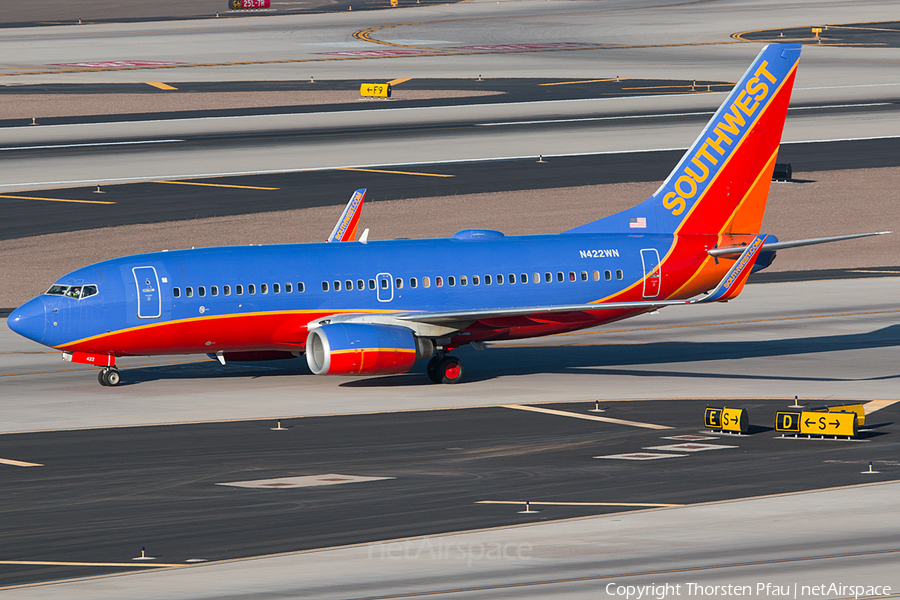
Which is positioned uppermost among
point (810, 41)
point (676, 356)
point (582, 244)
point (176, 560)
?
point (810, 41)

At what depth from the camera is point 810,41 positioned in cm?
16112

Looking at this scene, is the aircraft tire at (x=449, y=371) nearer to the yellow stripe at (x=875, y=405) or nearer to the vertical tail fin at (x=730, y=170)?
the vertical tail fin at (x=730, y=170)

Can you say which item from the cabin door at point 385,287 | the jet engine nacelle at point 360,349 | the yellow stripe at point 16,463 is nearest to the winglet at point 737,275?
the jet engine nacelle at point 360,349

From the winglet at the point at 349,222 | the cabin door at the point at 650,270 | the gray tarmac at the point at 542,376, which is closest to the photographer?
the gray tarmac at the point at 542,376

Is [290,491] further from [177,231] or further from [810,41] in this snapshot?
[810,41]

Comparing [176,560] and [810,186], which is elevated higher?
[810,186]

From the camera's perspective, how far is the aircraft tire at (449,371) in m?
50.0

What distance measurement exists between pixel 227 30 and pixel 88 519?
154394mm

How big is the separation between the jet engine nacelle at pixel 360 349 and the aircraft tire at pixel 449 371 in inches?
87.2

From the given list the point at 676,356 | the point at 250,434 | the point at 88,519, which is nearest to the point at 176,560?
the point at 88,519

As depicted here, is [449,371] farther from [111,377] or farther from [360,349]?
[111,377]

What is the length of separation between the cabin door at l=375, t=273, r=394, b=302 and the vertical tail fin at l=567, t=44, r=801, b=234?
25.5ft

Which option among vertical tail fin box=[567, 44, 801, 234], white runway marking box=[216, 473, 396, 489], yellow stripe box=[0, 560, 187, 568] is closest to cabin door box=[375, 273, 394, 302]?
vertical tail fin box=[567, 44, 801, 234]

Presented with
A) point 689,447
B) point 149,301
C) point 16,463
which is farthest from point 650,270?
point 16,463
